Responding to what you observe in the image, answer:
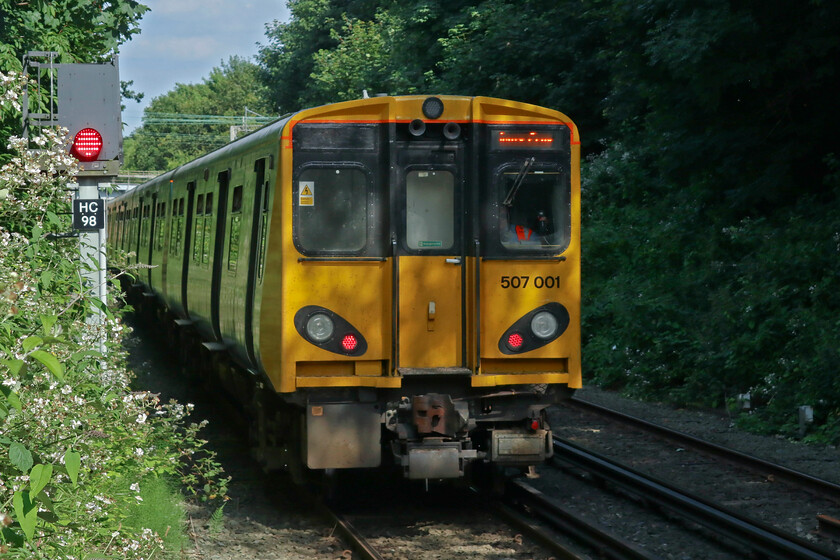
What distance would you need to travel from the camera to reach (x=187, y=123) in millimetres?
115438

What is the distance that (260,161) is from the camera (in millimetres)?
9477

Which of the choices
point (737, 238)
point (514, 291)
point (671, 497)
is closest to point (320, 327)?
point (514, 291)

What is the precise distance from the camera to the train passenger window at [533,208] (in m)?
8.82

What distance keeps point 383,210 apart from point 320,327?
0.98 meters

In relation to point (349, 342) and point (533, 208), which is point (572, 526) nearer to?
point (349, 342)

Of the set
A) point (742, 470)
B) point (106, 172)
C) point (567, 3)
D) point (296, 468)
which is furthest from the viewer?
point (567, 3)

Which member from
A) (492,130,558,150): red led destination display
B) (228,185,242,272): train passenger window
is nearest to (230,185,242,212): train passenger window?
(228,185,242,272): train passenger window

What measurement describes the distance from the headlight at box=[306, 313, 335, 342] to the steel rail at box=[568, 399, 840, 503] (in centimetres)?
417

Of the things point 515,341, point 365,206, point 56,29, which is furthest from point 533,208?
point 56,29

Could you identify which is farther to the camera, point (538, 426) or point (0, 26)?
point (0, 26)

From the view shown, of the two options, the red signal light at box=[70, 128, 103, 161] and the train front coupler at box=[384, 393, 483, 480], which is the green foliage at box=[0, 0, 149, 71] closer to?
the red signal light at box=[70, 128, 103, 161]

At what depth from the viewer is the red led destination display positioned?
883 cm

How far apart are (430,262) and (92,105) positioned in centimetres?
304

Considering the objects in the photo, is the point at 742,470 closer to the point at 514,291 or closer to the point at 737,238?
the point at 514,291
